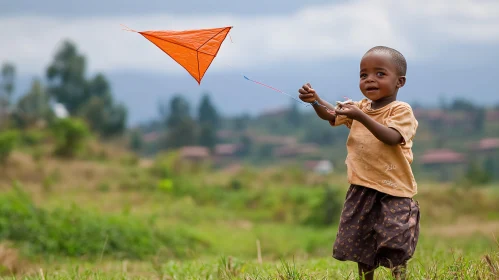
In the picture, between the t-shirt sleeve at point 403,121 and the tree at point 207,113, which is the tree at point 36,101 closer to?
the tree at point 207,113

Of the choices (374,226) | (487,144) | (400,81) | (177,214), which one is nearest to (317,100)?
(400,81)

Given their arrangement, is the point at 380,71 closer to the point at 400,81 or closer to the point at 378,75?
the point at 378,75

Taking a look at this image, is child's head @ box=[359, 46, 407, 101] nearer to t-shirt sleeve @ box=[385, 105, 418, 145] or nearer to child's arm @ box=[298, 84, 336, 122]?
t-shirt sleeve @ box=[385, 105, 418, 145]

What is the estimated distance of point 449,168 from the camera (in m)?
33.4

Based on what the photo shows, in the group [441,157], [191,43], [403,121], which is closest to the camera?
[403,121]

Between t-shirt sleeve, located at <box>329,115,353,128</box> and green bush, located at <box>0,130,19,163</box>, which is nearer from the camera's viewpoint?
t-shirt sleeve, located at <box>329,115,353,128</box>

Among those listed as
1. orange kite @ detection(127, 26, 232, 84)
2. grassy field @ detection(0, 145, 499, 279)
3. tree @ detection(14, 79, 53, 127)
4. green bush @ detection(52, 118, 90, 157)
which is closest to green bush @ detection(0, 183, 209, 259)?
grassy field @ detection(0, 145, 499, 279)

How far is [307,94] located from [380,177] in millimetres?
659

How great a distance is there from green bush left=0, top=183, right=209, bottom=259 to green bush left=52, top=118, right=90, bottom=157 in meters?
9.13

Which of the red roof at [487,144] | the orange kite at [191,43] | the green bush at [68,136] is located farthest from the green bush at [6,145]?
the red roof at [487,144]

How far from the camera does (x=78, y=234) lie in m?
8.82

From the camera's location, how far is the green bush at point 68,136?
18.9 metres

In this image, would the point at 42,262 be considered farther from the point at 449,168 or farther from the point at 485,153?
the point at 485,153

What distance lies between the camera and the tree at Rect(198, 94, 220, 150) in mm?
35719
